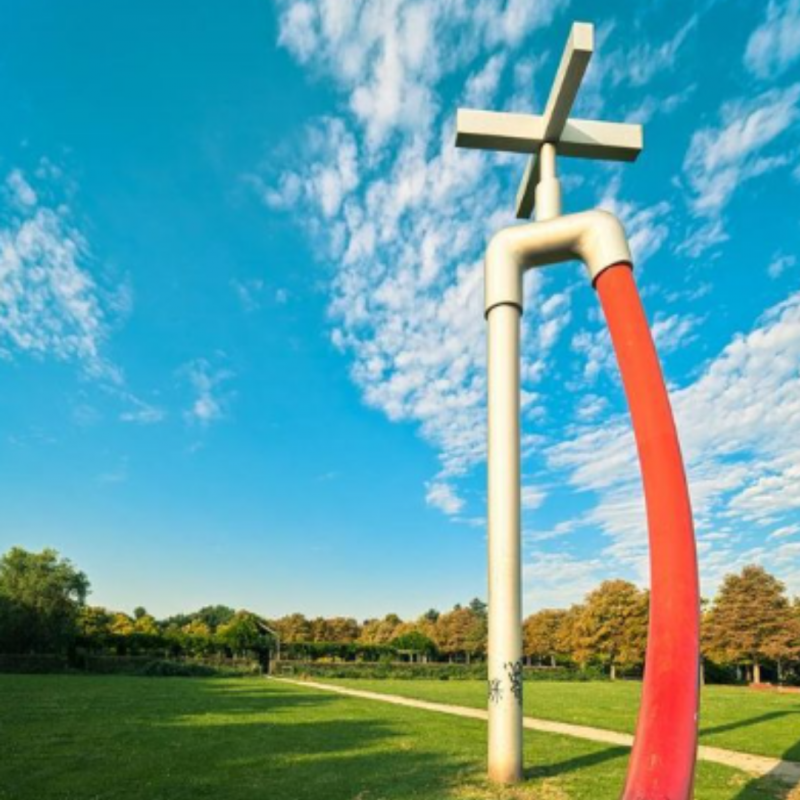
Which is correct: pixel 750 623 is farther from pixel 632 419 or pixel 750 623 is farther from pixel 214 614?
pixel 214 614

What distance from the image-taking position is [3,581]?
51031mm

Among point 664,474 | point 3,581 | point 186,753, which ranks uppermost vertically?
point 3,581

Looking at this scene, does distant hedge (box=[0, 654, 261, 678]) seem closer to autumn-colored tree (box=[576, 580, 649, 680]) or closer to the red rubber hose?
autumn-colored tree (box=[576, 580, 649, 680])

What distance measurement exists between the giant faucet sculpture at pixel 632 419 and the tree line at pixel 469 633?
137 feet

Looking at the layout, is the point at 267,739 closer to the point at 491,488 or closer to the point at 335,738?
the point at 335,738

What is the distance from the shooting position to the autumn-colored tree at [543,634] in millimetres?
66000

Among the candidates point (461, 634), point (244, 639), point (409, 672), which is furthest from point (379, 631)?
point (409, 672)

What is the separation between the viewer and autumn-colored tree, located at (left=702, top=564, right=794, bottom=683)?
43.5m

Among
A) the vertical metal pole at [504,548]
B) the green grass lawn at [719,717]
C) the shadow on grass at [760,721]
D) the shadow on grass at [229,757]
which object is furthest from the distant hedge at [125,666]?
the vertical metal pole at [504,548]

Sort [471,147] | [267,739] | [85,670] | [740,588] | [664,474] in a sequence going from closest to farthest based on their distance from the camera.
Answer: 1. [664,474]
2. [471,147]
3. [267,739]
4. [740,588]
5. [85,670]

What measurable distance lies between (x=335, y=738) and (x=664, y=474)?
973 cm

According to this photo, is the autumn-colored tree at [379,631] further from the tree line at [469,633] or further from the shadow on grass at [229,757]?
the shadow on grass at [229,757]

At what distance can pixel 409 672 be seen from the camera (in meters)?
48.7

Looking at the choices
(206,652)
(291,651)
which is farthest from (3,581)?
(291,651)
